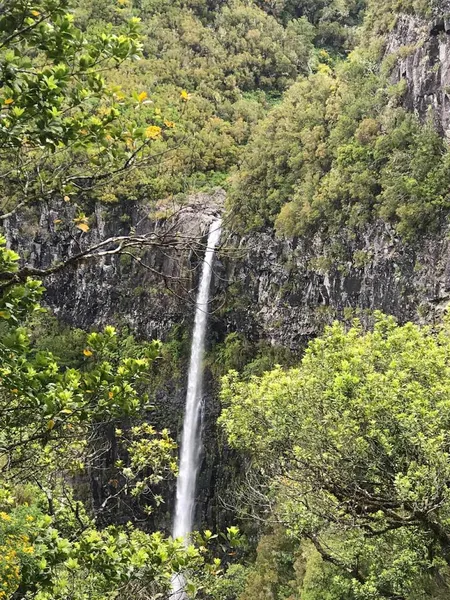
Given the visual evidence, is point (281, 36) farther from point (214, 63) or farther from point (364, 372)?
point (364, 372)

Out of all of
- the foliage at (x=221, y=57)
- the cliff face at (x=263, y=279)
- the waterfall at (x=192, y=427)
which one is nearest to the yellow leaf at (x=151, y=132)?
the cliff face at (x=263, y=279)

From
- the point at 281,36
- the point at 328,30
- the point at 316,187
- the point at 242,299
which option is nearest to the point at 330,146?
the point at 316,187

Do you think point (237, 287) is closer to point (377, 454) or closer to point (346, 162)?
point (346, 162)

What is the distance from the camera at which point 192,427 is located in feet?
85.8

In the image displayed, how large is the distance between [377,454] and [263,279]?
1685cm

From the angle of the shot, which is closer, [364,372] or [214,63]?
[364,372]

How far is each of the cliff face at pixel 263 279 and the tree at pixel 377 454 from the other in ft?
11.4

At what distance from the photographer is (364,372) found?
350 inches

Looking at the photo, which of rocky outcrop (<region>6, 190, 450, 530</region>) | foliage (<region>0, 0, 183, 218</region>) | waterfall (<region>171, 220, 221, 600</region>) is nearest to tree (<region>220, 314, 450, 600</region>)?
rocky outcrop (<region>6, 190, 450, 530</region>)

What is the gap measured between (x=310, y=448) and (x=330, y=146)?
16.0 metres

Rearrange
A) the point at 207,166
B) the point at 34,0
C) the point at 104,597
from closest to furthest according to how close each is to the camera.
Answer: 1. the point at 34,0
2. the point at 104,597
3. the point at 207,166

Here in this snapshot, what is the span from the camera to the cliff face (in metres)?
17.6

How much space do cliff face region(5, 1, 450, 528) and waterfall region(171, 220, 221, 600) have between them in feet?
1.59

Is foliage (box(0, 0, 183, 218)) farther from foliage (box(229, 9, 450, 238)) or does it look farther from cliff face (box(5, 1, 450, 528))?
foliage (box(229, 9, 450, 238))
